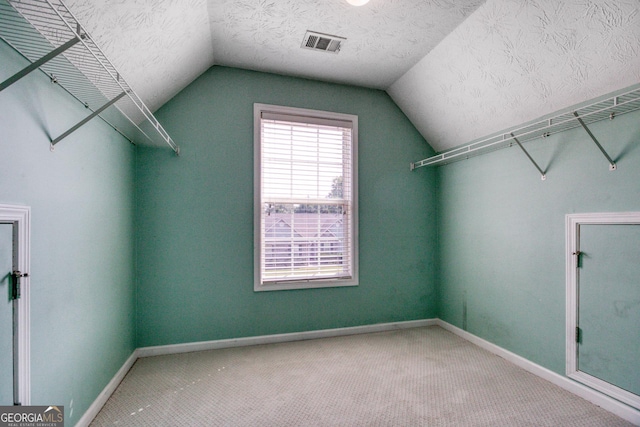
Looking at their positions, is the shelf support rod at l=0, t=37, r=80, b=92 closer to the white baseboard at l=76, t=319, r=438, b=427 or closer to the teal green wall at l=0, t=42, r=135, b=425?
the teal green wall at l=0, t=42, r=135, b=425

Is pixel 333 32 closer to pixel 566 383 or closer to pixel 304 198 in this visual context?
pixel 304 198

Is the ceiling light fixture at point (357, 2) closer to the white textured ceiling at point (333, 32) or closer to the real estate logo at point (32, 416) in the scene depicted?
the white textured ceiling at point (333, 32)

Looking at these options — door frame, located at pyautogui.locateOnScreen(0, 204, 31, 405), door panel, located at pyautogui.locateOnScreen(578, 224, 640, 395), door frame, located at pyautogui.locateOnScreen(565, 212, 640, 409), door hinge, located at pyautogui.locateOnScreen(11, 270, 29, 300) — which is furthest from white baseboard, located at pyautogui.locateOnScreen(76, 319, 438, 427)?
door panel, located at pyautogui.locateOnScreen(578, 224, 640, 395)

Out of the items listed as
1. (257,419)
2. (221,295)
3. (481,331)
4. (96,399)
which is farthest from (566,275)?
(96,399)

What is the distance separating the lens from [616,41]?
1.74 metres

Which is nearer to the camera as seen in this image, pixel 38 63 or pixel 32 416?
pixel 38 63

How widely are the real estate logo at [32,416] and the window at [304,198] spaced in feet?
5.48

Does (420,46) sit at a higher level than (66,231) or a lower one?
higher

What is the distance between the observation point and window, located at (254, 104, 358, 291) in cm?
307

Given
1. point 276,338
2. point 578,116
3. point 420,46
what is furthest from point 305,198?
point 578,116

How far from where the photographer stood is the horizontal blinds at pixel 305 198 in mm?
3086

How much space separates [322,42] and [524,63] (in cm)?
148

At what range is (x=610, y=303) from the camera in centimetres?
197

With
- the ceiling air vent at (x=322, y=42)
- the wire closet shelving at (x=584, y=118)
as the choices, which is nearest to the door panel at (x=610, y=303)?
the wire closet shelving at (x=584, y=118)
